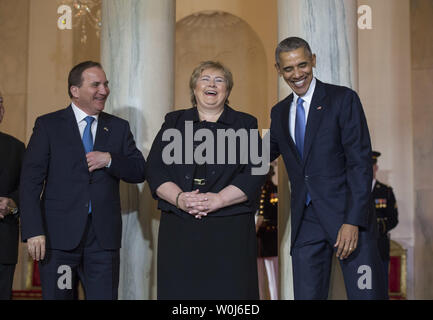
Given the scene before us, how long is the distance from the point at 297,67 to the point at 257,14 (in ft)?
21.6

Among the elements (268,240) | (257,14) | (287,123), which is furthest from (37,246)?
(257,14)

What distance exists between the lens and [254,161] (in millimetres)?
3861

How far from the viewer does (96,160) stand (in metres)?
4.03

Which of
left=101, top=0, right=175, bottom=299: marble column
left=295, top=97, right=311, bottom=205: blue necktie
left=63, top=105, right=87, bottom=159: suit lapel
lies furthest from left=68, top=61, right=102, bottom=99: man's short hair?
left=295, top=97, right=311, bottom=205: blue necktie

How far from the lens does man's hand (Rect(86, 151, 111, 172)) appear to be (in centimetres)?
403

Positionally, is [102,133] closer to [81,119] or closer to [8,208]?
[81,119]

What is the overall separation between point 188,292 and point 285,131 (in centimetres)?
117

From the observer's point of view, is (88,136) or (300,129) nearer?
(300,129)

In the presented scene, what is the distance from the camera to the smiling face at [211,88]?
3949 mm

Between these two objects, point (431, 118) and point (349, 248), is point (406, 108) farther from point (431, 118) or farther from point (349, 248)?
point (349, 248)

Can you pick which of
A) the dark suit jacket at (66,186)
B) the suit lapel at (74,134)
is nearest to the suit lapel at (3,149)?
the dark suit jacket at (66,186)

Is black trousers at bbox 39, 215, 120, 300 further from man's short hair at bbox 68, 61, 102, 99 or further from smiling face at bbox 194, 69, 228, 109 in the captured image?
smiling face at bbox 194, 69, 228, 109
